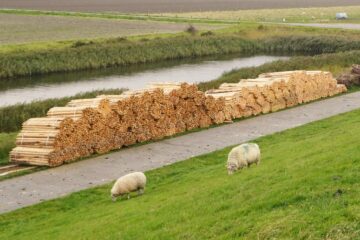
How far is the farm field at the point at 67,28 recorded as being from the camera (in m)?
Answer: 72.1

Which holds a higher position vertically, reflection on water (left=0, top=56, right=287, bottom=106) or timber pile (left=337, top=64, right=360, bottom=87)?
timber pile (left=337, top=64, right=360, bottom=87)

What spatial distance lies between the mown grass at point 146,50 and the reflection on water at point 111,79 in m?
1.69

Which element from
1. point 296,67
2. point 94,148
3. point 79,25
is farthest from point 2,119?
point 79,25

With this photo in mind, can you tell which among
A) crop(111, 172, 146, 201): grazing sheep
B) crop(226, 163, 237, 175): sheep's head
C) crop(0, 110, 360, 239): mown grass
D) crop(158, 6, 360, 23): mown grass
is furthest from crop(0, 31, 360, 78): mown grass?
crop(226, 163, 237, 175): sheep's head

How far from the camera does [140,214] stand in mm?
14828

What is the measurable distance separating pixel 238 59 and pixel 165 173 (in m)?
48.7

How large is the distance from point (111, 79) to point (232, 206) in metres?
41.5

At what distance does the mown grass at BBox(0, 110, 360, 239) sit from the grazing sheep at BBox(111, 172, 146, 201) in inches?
11.9

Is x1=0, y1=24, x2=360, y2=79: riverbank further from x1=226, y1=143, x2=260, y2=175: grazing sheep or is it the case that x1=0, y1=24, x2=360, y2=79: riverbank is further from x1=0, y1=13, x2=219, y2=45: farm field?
x1=226, y1=143, x2=260, y2=175: grazing sheep

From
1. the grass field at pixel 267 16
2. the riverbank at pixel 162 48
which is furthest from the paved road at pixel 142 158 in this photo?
the grass field at pixel 267 16

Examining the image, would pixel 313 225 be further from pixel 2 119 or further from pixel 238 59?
pixel 238 59

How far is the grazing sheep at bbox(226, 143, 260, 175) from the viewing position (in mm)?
18109

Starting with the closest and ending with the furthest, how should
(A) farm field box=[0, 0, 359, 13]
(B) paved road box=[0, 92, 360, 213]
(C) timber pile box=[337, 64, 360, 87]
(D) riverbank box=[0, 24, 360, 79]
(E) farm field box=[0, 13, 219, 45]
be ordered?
1. (B) paved road box=[0, 92, 360, 213]
2. (C) timber pile box=[337, 64, 360, 87]
3. (D) riverbank box=[0, 24, 360, 79]
4. (E) farm field box=[0, 13, 219, 45]
5. (A) farm field box=[0, 0, 359, 13]

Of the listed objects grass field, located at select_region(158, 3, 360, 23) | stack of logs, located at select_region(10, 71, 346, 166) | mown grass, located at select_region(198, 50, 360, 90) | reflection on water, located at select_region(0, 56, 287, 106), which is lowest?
reflection on water, located at select_region(0, 56, 287, 106)
